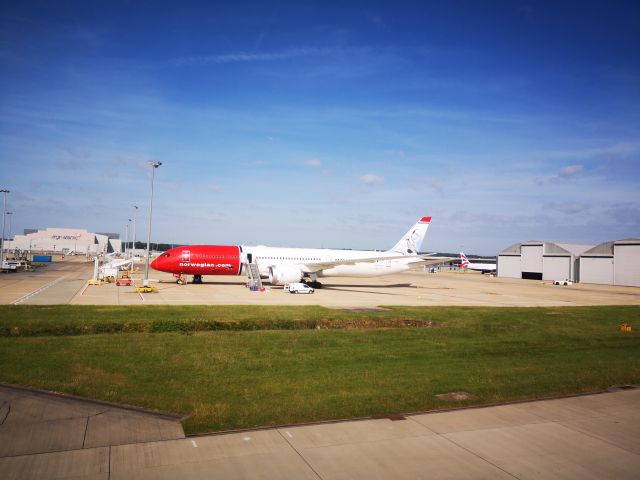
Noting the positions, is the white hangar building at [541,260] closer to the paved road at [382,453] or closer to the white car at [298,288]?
the white car at [298,288]

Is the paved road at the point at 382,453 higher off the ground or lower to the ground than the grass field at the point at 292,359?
lower

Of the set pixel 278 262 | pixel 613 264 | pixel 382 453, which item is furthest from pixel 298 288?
pixel 613 264

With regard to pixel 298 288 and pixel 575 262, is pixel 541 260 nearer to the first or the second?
pixel 575 262

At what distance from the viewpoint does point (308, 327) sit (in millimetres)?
24797

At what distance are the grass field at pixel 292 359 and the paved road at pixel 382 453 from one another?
3.38 ft

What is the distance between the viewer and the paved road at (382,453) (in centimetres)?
817

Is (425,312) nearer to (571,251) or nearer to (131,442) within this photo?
(131,442)

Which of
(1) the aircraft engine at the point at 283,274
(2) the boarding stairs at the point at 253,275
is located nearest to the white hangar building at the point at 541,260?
(1) the aircraft engine at the point at 283,274

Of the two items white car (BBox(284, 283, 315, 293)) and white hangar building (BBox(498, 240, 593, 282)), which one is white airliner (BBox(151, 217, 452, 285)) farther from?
white hangar building (BBox(498, 240, 593, 282))

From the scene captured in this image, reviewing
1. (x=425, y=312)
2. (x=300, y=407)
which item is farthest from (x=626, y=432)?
(x=425, y=312)

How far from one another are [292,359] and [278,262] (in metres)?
33.9

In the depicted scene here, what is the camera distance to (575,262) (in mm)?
82375

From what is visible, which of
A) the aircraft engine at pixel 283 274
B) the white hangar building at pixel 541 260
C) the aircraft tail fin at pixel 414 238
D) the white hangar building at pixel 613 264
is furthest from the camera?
the white hangar building at pixel 541 260

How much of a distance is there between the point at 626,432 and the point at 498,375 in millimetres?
4938
